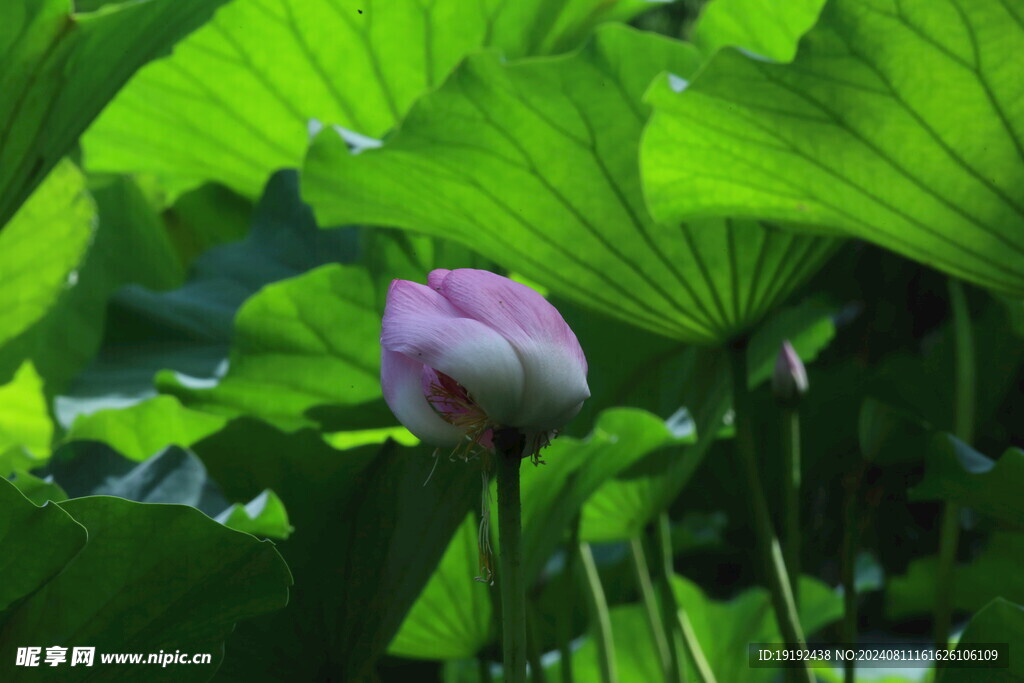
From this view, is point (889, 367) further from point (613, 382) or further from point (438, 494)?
point (438, 494)

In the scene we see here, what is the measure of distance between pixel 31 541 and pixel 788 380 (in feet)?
1.32

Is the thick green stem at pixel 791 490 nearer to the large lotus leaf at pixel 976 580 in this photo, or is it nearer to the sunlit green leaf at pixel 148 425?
the large lotus leaf at pixel 976 580

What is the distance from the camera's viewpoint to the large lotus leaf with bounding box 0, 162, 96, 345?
2.51 ft

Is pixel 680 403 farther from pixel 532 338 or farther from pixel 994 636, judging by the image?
pixel 532 338

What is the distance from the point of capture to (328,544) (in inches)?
21.1

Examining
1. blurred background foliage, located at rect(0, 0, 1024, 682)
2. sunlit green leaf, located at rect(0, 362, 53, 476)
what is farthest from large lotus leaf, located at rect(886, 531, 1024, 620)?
sunlit green leaf, located at rect(0, 362, 53, 476)

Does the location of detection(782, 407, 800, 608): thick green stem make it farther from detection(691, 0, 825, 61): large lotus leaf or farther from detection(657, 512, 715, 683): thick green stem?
detection(691, 0, 825, 61): large lotus leaf

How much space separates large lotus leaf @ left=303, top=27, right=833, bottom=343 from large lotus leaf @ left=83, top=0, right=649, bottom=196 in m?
0.20

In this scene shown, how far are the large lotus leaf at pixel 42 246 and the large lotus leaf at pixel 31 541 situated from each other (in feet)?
1.37

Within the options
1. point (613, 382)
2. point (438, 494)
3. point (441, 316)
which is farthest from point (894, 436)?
point (441, 316)

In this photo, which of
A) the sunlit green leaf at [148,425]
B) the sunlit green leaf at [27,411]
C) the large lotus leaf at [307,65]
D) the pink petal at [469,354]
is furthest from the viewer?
the sunlit green leaf at [27,411]

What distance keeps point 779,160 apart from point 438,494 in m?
0.24

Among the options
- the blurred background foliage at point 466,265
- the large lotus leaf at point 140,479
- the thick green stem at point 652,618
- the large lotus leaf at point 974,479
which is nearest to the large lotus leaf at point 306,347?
Result: the blurred background foliage at point 466,265

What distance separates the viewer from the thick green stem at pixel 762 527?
0.54 m
